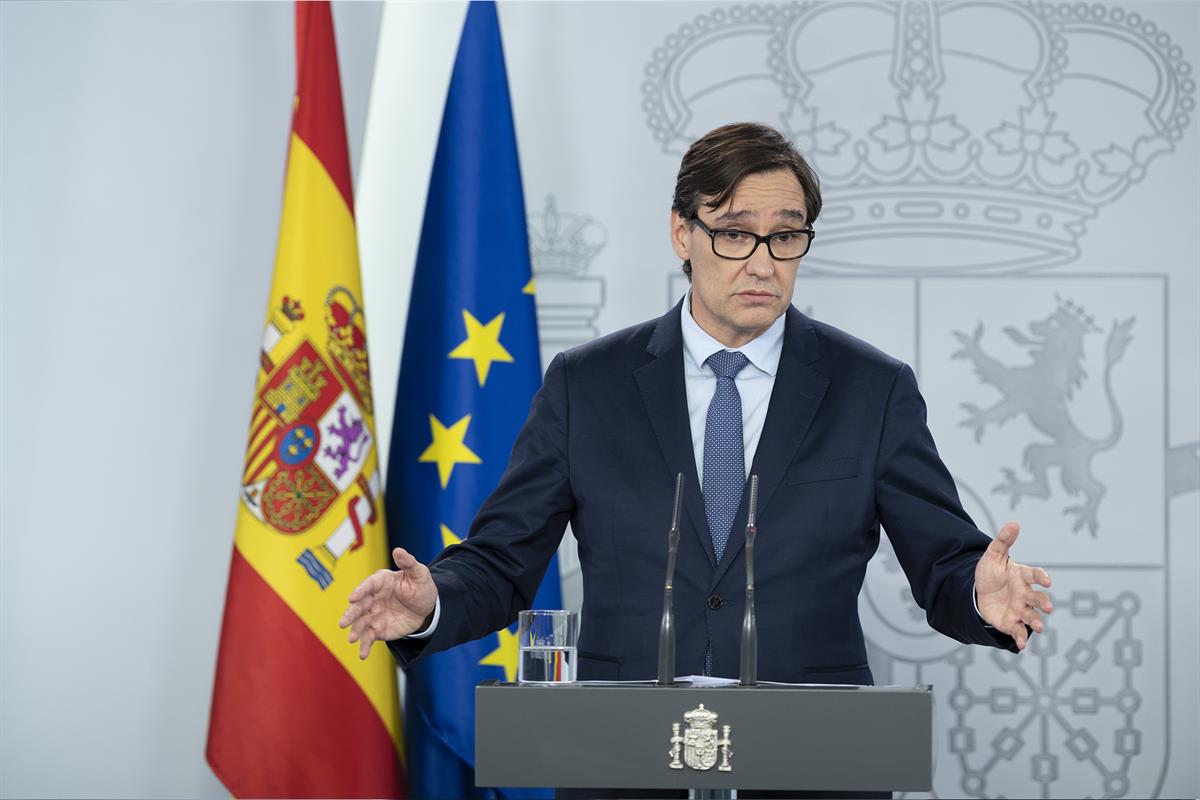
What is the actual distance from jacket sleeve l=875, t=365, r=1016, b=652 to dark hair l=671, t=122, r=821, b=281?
1.25 ft

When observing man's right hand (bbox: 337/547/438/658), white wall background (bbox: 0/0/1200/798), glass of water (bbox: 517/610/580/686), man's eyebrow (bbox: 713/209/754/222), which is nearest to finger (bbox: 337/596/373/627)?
man's right hand (bbox: 337/547/438/658)

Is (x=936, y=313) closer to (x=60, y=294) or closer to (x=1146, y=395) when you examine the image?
(x=1146, y=395)

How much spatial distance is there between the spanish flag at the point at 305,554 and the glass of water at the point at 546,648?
70.7 inches

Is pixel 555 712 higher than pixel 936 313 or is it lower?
lower

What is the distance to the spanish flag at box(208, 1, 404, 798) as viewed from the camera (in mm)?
3082

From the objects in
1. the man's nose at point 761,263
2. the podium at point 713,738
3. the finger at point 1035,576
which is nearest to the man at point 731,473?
the man's nose at point 761,263

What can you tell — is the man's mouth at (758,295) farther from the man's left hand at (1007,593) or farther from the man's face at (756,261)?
the man's left hand at (1007,593)

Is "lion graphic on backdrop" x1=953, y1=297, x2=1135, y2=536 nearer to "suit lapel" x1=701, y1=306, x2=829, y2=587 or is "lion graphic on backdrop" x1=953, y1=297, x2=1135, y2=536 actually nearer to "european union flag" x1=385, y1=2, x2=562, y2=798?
"european union flag" x1=385, y1=2, x2=562, y2=798

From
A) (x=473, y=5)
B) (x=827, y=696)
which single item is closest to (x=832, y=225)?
(x=473, y=5)

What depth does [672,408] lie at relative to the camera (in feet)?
6.98

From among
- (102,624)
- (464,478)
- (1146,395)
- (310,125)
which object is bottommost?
(102,624)

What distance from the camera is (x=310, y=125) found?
10.6 ft

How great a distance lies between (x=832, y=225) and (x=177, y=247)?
72.7 inches

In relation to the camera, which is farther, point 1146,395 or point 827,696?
point 1146,395
